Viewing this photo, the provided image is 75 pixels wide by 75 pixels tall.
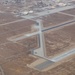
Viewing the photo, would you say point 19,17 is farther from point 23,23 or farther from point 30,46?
point 30,46

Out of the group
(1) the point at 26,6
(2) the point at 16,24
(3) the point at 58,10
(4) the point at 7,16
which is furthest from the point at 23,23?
(1) the point at 26,6

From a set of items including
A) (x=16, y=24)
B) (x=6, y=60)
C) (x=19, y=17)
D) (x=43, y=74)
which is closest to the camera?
(x=43, y=74)

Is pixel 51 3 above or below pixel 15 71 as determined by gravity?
above

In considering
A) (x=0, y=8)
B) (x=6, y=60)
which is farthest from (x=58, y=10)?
(x=6, y=60)

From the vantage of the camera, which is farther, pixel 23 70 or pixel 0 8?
pixel 0 8

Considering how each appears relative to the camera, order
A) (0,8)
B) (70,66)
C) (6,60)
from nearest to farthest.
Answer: (70,66), (6,60), (0,8)

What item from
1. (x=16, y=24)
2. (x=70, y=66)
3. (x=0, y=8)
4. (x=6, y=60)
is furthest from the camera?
(x=0, y=8)

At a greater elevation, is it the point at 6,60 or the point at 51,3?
the point at 51,3

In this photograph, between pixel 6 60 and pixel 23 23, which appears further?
pixel 23 23

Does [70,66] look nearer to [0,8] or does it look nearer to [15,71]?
[15,71]
